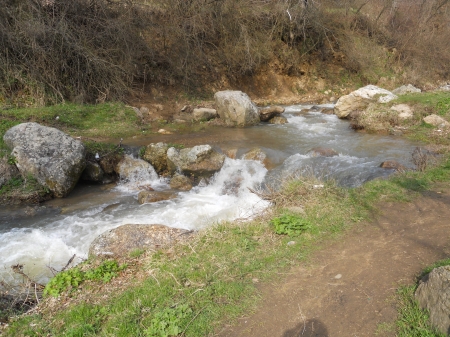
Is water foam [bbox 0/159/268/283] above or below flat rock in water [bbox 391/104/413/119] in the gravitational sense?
below

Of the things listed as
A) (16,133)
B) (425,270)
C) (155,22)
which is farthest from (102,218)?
(155,22)

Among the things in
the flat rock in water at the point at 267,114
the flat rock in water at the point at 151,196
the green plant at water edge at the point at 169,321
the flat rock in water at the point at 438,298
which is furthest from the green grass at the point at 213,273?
the flat rock in water at the point at 267,114

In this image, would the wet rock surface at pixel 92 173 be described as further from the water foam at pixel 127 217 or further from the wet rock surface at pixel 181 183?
the wet rock surface at pixel 181 183

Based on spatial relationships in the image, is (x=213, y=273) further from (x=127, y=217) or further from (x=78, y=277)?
(x=127, y=217)

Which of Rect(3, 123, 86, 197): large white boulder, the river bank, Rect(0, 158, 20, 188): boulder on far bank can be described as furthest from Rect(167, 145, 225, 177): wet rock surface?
Rect(0, 158, 20, 188): boulder on far bank

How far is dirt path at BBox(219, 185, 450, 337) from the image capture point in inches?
133

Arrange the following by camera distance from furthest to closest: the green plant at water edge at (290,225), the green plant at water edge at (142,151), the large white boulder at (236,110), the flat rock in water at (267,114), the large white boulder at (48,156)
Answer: the flat rock in water at (267,114), the large white boulder at (236,110), the green plant at water edge at (142,151), the large white boulder at (48,156), the green plant at water edge at (290,225)

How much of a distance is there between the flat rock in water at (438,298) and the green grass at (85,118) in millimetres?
10678

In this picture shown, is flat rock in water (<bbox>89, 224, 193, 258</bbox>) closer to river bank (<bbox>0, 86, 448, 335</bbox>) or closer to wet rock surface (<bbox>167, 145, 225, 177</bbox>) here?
river bank (<bbox>0, 86, 448, 335</bbox>)

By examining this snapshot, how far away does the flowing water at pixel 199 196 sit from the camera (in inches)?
256

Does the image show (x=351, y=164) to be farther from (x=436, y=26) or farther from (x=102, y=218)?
(x=436, y=26)

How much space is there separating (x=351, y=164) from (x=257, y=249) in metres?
5.73

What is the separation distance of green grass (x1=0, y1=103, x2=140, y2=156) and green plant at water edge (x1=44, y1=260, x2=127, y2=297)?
7.86 meters

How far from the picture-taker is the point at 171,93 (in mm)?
18031
